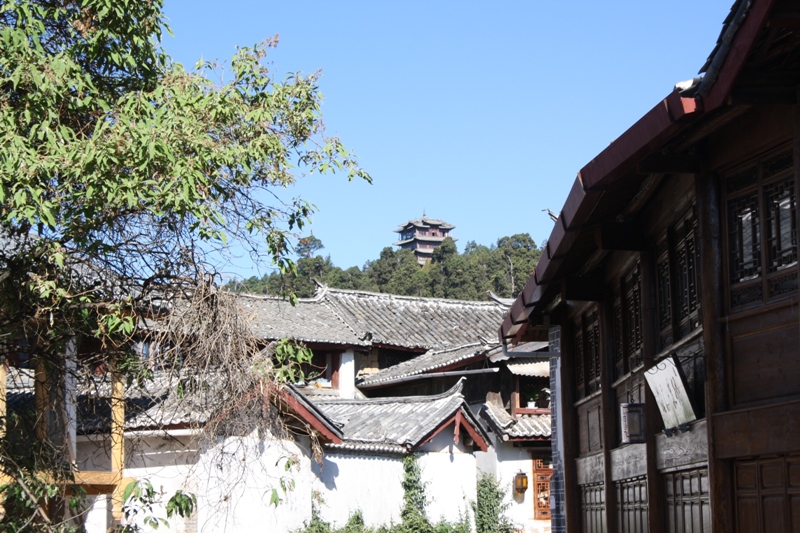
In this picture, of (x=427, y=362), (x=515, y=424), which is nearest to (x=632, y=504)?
(x=515, y=424)

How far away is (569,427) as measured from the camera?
13922 mm

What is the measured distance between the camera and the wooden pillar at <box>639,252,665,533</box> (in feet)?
30.8

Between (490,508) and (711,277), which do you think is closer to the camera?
(711,277)

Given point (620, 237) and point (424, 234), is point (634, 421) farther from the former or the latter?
point (424, 234)

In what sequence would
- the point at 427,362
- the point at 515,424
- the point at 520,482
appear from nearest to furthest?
the point at 520,482, the point at 515,424, the point at 427,362

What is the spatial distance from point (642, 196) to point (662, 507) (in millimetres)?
2926

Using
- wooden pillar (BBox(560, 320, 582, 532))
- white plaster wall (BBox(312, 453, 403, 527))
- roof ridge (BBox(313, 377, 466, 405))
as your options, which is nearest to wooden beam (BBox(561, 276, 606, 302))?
wooden pillar (BBox(560, 320, 582, 532))

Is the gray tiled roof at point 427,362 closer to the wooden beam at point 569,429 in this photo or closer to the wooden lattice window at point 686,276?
the wooden beam at point 569,429

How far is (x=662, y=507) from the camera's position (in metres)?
9.42

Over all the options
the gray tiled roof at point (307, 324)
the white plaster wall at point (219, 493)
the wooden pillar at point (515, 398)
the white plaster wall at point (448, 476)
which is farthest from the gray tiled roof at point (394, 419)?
the gray tiled roof at point (307, 324)

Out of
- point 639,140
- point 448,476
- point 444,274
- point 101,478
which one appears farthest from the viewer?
point 444,274

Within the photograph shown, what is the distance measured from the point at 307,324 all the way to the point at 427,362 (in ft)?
14.5

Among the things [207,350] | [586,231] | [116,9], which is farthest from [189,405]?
[586,231]

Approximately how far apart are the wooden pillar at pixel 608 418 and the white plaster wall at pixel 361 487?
35.7 ft
